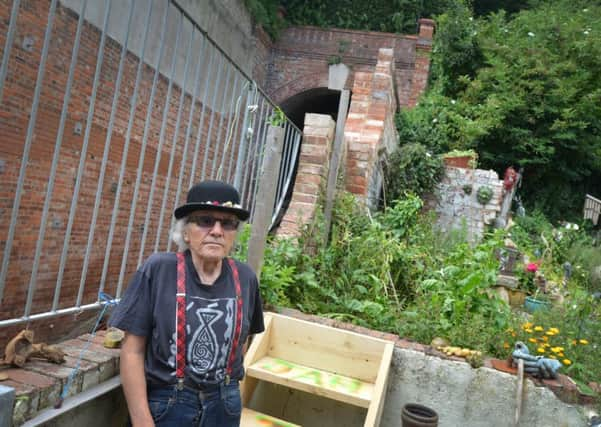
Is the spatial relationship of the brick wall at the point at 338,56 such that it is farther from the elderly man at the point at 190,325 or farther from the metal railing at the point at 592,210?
the elderly man at the point at 190,325

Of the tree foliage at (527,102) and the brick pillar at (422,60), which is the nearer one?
the tree foliage at (527,102)

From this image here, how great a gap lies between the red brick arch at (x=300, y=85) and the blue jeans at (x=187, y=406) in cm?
1403

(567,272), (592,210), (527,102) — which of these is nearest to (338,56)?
(527,102)

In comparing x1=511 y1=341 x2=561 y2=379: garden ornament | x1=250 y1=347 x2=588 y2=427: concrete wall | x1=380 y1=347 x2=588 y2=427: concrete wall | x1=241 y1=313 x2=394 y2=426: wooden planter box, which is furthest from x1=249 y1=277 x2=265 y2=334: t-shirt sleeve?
x1=511 y1=341 x2=561 y2=379: garden ornament

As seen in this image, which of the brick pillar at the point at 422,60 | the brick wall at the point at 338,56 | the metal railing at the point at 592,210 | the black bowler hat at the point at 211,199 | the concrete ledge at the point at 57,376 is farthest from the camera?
the brick wall at the point at 338,56

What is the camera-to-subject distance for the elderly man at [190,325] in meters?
1.88

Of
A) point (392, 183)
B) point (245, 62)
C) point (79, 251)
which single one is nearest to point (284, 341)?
point (79, 251)

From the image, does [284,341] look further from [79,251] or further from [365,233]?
[79,251]

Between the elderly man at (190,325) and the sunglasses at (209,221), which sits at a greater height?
the sunglasses at (209,221)

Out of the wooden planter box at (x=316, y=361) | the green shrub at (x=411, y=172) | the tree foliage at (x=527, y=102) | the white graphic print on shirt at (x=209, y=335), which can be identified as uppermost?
the tree foliage at (x=527, y=102)

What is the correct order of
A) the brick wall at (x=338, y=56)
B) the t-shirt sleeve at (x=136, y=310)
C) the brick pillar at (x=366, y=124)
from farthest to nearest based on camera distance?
the brick wall at (x=338, y=56)
the brick pillar at (x=366, y=124)
the t-shirt sleeve at (x=136, y=310)

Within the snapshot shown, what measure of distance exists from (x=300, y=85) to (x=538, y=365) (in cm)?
1317

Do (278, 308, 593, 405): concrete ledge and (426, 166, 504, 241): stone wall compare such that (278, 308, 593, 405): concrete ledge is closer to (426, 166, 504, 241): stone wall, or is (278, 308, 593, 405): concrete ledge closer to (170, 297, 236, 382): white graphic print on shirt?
(170, 297, 236, 382): white graphic print on shirt

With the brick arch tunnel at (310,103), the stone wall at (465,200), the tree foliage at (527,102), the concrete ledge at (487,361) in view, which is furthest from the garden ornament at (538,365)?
the brick arch tunnel at (310,103)
